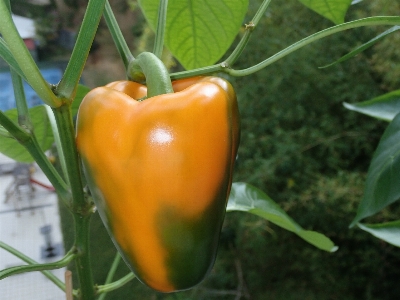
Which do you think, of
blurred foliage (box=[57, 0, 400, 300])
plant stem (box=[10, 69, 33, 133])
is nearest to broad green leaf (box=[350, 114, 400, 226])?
plant stem (box=[10, 69, 33, 133])

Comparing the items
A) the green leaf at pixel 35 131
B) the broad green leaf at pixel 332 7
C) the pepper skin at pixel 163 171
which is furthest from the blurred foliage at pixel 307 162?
the pepper skin at pixel 163 171

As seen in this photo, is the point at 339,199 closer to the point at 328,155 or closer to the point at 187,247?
the point at 328,155

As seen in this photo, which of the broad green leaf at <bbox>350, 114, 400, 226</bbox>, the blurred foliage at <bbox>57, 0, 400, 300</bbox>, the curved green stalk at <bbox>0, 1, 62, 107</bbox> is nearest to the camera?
the curved green stalk at <bbox>0, 1, 62, 107</bbox>

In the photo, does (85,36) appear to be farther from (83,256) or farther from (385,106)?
(385,106)

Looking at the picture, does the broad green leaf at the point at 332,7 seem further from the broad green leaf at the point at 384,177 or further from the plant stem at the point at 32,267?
the plant stem at the point at 32,267

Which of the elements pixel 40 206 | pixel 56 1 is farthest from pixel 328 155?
pixel 56 1

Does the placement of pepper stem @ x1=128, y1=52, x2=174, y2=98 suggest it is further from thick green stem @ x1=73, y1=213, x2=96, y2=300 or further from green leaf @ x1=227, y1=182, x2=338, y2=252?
green leaf @ x1=227, y1=182, x2=338, y2=252
